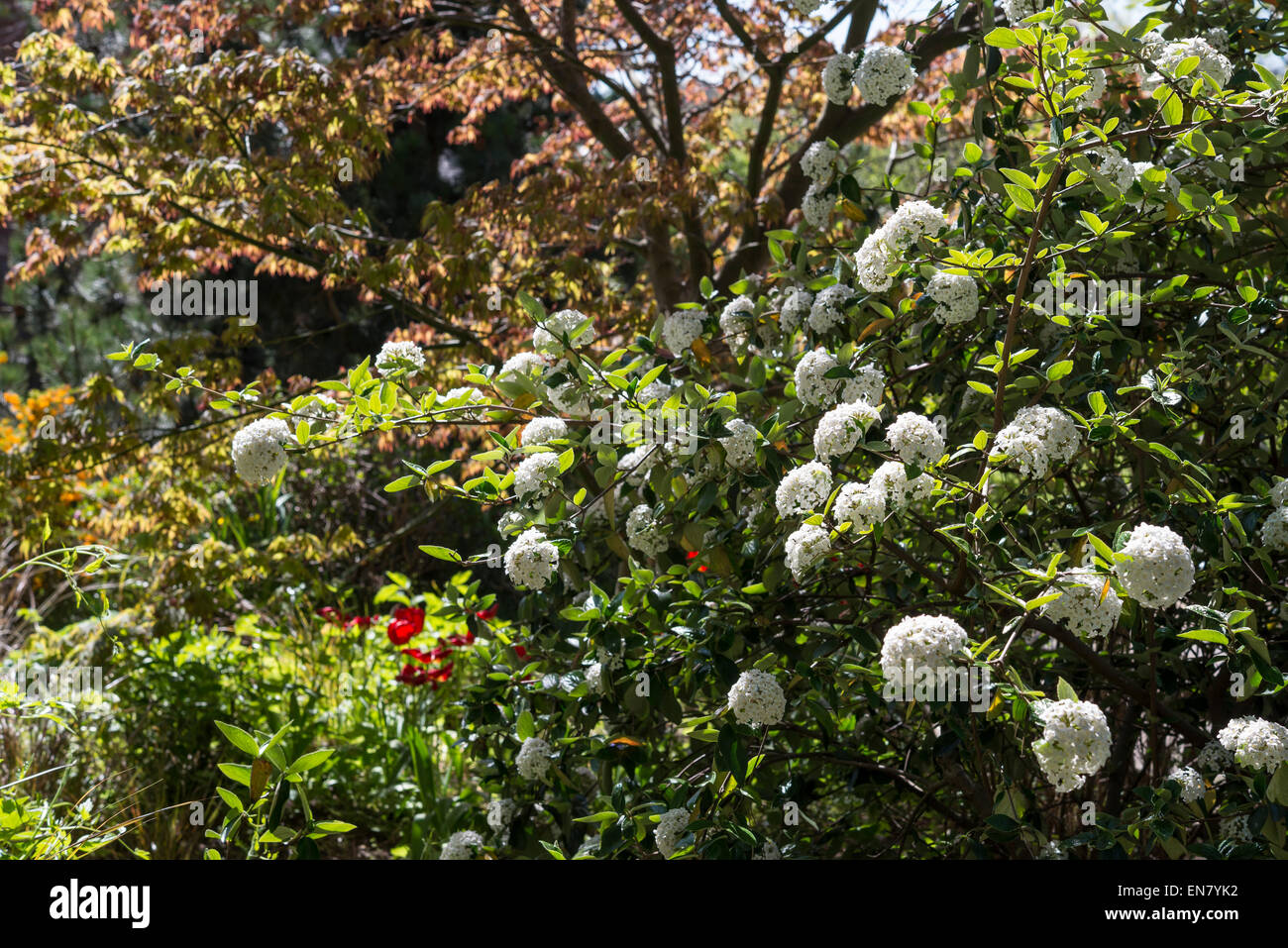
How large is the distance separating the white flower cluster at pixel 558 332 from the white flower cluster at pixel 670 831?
102 cm

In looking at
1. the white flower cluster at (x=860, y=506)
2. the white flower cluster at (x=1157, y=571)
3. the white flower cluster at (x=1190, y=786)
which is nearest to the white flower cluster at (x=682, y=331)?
the white flower cluster at (x=860, y=506)

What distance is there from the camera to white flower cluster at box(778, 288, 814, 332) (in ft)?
8.01

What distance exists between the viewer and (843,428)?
6.24ft

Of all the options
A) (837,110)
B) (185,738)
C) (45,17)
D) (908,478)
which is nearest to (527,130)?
(45,17)

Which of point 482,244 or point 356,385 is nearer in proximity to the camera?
point 356,385

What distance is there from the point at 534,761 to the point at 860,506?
1.03 metres

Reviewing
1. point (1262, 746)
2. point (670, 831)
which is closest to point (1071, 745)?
point (1262, 746)

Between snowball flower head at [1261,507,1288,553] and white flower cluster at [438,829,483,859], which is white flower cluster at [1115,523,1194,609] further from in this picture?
white flower cluster at [438,829,483,859]

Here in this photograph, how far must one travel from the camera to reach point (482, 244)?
3818mm

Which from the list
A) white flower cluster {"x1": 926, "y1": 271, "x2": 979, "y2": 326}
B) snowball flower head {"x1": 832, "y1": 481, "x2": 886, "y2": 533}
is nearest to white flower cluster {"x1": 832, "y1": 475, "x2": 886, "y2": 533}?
snowball flower head {"x1": 832, "y1": 481, "x2": 886, "y2": 533}

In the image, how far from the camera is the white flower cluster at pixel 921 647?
1585 millimetres

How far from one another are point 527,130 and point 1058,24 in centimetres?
716

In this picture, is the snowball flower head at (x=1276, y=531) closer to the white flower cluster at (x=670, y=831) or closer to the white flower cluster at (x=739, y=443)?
the white flower cluster at (x=739, y=443)
